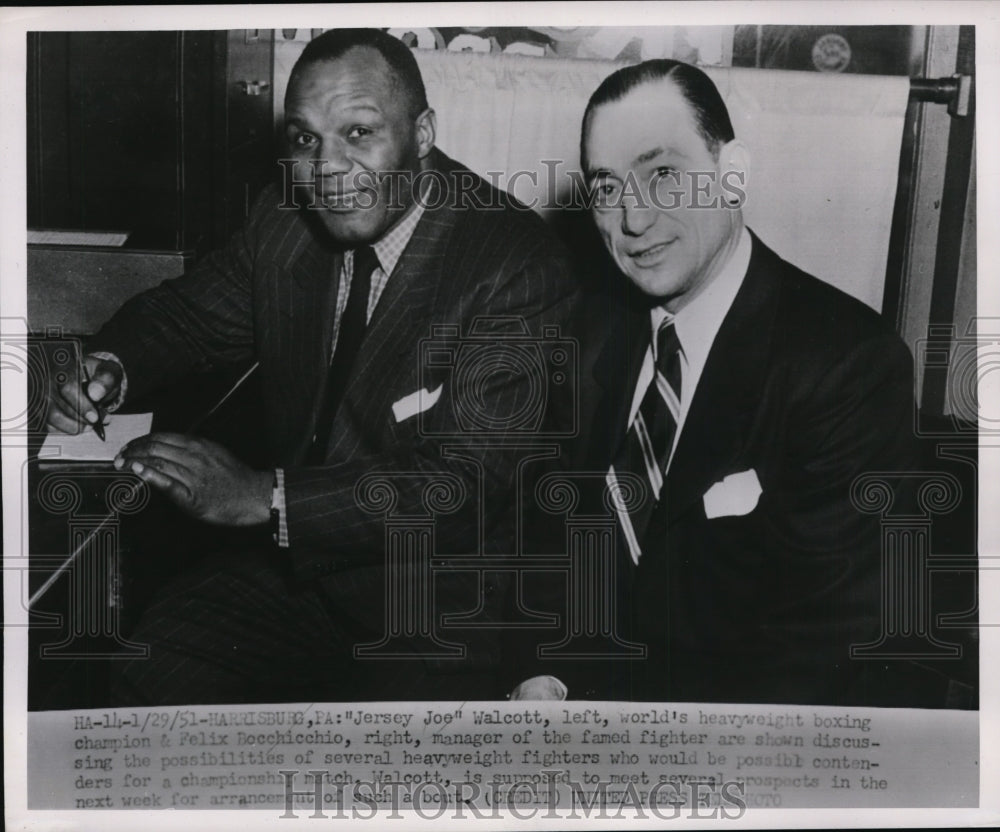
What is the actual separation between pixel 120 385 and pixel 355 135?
2.25 feet

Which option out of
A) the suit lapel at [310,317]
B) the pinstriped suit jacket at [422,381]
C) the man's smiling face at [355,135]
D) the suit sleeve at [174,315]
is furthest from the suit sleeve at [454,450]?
the suit sleeve at [174,315]

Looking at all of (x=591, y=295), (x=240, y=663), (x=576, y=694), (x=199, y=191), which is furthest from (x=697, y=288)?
(x=240, y=663)

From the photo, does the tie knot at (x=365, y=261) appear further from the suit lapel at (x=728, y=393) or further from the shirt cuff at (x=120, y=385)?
the suit lapel at (x=728, y=393)

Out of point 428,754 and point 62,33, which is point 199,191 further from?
point 428,754

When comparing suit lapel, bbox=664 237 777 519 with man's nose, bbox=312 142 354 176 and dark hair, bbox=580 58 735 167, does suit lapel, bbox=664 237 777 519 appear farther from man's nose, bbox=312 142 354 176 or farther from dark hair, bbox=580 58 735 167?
man's nose, bbox=312 142 354 176

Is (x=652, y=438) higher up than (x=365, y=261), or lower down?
lower down

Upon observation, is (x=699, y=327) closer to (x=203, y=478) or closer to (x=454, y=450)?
(x=454, y=450)

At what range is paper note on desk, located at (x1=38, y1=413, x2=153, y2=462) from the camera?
2.36 m

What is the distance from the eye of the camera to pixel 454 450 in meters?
2.33

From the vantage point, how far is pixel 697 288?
2.34 metres

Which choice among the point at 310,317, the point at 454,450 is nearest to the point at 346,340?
the point at 310,317

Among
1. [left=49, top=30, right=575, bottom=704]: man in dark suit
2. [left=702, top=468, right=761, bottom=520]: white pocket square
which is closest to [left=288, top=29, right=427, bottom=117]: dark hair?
[left=49, top=30, right=575, bottom=704]: man in dark suit

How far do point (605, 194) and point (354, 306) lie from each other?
0.54m

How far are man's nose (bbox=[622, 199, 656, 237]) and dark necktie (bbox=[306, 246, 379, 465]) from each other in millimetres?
501
